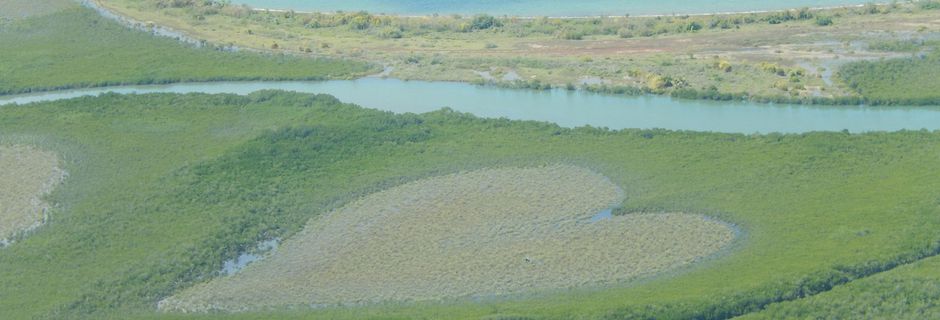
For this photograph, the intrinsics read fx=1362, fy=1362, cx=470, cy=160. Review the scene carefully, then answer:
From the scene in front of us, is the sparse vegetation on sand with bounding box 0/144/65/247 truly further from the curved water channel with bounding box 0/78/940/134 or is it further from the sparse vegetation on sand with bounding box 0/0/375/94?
the sparse vegetation on sand with bounding box 0/0/375/94

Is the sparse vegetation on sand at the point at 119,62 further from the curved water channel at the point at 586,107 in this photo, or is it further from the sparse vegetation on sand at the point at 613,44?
the sparse vegetation on sand at the point at 613,44

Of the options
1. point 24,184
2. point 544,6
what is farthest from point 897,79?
point 24,184

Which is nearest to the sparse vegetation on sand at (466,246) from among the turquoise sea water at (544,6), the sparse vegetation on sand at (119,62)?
the sparse vegetation on sand at (119,62)

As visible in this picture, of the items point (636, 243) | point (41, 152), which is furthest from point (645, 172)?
point (41, 152)

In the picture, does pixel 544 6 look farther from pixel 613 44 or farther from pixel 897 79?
pixel 897 79

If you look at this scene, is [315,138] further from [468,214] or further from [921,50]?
[921,50]

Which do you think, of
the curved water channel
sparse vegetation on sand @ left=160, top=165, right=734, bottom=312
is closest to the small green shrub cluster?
the curved water channel
